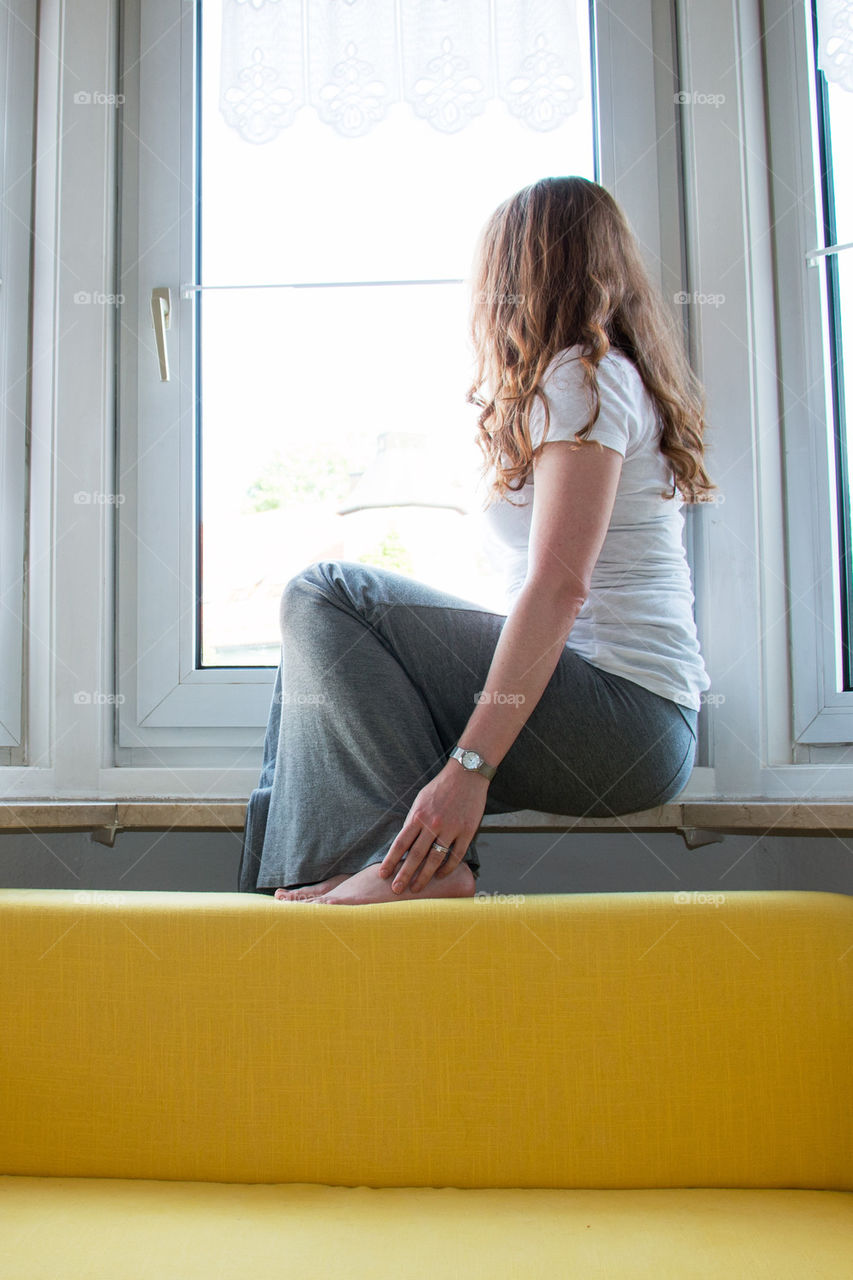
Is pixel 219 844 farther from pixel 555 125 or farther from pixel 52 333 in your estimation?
pixel 555 125

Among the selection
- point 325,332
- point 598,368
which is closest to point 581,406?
point 598,368

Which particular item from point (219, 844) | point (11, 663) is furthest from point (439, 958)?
point (11, 663)

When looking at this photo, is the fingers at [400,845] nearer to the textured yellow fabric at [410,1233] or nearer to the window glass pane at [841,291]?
the textured yellow fabric at [410,1233]

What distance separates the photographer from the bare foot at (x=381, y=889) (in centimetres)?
85

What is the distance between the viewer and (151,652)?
131 cm

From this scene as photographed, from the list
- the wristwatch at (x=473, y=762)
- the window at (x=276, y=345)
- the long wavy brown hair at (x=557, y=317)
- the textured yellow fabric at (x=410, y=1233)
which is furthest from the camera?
the window at (x=276, y=345)

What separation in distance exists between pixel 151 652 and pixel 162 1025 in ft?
2.08

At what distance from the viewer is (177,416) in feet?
4.37

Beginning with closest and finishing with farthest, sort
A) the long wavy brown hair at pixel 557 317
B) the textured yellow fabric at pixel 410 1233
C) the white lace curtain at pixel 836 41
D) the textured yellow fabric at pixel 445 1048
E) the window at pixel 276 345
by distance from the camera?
the textured yellow fabric at pixel 410 1233 → the textured yellow fabric at pixel 445 1048 → the long wavy brown hair at pixel 557 317 → the white lace curtain at pixel 836 41 → the window at pixel 276 345

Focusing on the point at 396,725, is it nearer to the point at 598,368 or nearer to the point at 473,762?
the point at 473,762

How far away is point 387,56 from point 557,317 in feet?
1.90

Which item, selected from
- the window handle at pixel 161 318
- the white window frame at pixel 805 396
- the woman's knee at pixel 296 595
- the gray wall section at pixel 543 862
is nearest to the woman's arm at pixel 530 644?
the woman's knee at pixel 296 595

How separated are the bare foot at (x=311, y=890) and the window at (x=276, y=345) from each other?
0.44 metres

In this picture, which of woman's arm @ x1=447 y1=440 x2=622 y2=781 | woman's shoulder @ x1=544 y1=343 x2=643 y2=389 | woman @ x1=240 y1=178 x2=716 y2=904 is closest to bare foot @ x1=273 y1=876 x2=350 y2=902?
woman @ x1=240 y1=178 x2=716 y2=904
